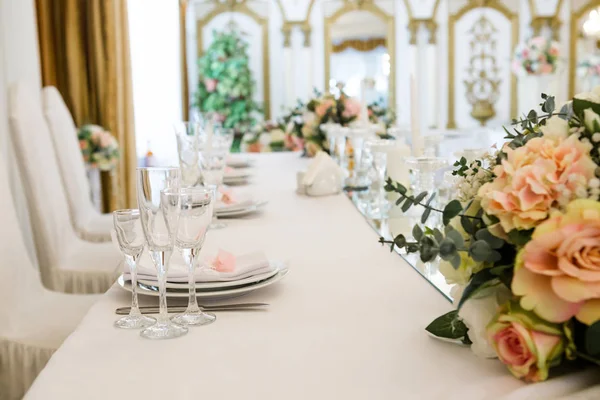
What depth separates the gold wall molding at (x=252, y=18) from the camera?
9.05m

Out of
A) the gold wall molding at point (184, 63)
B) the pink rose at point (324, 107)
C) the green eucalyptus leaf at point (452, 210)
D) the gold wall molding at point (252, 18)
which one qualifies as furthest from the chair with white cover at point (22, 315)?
the gold wall molding at point (252, 18)

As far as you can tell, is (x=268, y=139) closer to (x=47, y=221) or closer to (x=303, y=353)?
(x=47, y=221)

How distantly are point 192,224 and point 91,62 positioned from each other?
4.20 m

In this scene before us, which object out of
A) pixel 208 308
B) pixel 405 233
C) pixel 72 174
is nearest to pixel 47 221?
pixel 72 174

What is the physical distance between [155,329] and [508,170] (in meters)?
0.57

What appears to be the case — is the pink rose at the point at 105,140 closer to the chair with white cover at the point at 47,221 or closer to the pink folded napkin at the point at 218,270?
the chair with white cover at the point at 47,221

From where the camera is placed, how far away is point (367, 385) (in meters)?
0.96

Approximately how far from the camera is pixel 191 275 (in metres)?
1.21

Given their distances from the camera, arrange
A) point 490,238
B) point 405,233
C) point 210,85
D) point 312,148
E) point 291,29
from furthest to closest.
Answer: point 291,29 < point 210,85 < point 312,148 < point 405,233 < point 490,238

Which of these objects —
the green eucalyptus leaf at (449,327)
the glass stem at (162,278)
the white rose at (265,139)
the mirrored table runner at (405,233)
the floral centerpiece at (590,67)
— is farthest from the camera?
the floral centerpiece at (590,67)

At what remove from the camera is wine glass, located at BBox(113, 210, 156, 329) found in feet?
4.03

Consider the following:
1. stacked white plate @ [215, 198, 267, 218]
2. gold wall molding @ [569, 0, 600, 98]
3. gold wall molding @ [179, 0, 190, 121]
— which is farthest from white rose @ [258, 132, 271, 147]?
gold wall molding @ [569, 0, 600, 98]

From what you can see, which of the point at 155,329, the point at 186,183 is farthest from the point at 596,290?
the point at 186,183

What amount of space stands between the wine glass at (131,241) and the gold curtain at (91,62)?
3978 millimetres
